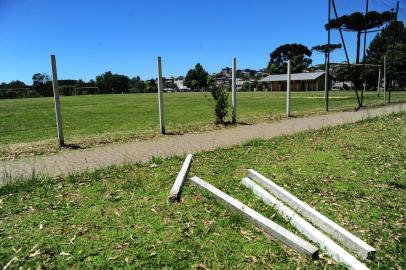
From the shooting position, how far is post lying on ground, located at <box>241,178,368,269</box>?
3.38m

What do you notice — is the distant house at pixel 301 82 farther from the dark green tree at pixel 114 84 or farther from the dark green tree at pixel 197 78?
the dark green tree at pixel 114 84

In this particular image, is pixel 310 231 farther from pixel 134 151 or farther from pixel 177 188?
pixel 134 151

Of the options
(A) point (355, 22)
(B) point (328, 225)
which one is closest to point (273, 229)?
(B) point (328, 225)

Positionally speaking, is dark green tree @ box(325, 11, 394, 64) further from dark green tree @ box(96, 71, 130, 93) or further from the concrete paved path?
dark green tree @ box(96, 71, 130, 93)

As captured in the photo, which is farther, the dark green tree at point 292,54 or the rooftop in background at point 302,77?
the dark green tree at point 292,54

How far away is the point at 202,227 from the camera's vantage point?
420cm

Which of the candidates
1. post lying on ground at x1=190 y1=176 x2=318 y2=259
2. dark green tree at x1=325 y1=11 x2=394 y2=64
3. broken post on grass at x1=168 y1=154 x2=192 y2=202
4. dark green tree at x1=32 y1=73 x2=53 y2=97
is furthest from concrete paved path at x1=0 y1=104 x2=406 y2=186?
dark green tree at x1=32 y1=73 x2=53 y2=97

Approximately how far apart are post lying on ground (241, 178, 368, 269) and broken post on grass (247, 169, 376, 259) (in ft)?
0.42

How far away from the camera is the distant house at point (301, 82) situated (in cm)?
7675

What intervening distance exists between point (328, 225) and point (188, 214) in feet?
5.51

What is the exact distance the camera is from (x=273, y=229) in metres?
3.91

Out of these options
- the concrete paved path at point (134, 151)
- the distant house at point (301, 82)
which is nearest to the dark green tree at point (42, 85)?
the distant house at point (301, 82)

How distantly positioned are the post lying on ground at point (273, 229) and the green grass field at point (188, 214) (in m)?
0.08

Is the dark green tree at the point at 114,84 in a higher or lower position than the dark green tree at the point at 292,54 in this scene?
lower
